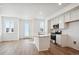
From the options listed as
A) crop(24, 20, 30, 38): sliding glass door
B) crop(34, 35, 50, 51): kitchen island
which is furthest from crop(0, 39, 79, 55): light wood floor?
crop(24, 20, 30, 38): sliding glass door

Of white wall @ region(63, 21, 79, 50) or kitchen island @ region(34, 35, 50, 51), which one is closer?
kitchen island @ region(34, 35, 50, 51)

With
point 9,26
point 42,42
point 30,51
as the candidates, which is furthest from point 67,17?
point 9,26

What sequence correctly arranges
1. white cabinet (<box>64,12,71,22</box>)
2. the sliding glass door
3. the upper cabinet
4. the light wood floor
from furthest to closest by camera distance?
1. the sliding glass door
2. white cabinet (<box>64,12,71,22</box>)
3. the upper cabinet
4. the light wood floor

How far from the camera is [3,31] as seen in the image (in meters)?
7.55

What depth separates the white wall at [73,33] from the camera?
4443mm

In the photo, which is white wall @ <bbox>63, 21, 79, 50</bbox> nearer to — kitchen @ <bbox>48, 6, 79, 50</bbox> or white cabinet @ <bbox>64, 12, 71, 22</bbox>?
kitchen @ <bbox>48, 6, 79, 50</bbox>

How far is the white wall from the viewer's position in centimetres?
444

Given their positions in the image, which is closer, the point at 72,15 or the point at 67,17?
the point at 72,15

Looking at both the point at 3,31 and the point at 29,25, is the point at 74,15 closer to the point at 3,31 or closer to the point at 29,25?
the point at 29,25

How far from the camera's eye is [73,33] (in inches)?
→ 186

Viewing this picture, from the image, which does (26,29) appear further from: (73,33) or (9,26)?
(9,26)
